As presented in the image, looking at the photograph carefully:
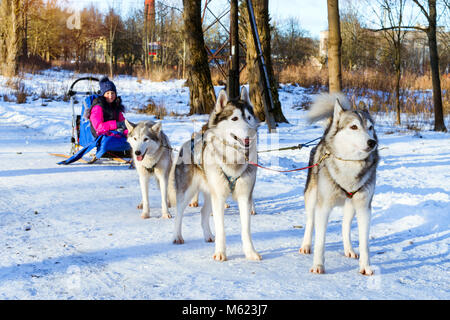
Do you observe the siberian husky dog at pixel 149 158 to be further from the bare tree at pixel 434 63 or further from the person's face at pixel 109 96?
the bare tree at pixel 434 63

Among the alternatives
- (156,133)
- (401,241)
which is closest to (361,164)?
(401,241)

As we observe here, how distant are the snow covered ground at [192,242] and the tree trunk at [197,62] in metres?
5.77

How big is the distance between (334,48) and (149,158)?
539 cm

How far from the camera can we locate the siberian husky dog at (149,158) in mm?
5137

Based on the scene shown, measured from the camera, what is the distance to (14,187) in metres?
6.13

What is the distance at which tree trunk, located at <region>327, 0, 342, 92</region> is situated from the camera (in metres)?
8.84

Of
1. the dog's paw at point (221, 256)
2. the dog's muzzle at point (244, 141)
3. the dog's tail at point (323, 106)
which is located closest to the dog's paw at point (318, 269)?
the dog's paw at point (221, 256)

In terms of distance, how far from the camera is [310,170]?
12.6 ft

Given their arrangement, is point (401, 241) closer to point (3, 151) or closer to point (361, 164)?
point (361, 164)

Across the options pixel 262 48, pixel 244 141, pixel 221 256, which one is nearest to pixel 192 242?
pixel 221 256

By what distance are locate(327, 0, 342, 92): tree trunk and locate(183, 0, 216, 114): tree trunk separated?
17.2 feet

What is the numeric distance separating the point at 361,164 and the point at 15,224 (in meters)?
3.50

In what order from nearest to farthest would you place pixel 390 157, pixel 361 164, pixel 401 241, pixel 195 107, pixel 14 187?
pixel 361 164
pixel 401 241
pixel 14 187
pixel 390 157
pixel 195 107

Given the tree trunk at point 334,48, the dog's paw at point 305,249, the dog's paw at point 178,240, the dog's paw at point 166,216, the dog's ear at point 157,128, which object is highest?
the tree trunk at point 334,48
